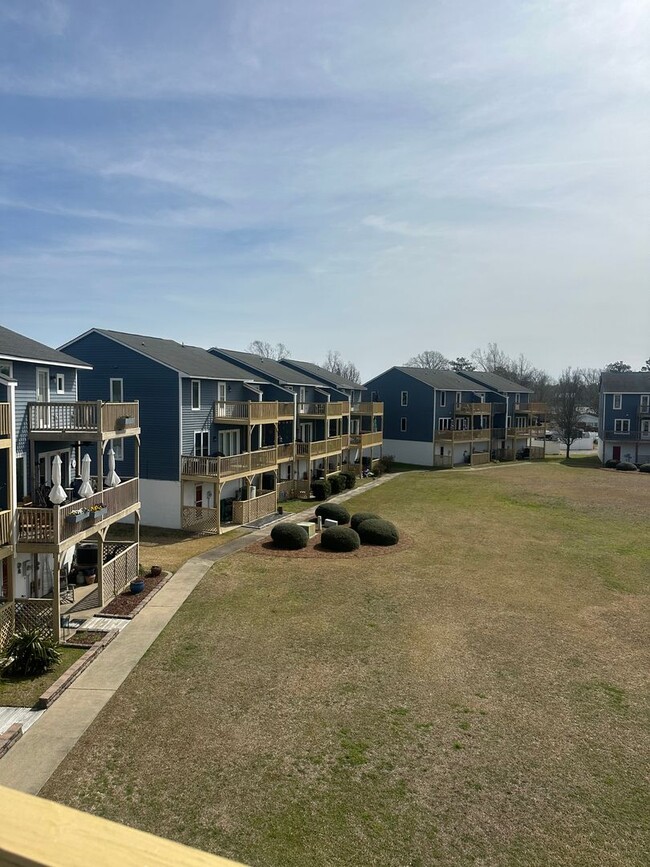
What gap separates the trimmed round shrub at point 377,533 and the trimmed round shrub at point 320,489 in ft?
42.1

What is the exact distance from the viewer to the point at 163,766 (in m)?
11.0

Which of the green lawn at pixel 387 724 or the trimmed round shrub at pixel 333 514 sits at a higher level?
the trimmed round shrub at pixel 333 514

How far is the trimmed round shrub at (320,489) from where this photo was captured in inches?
Result: 1674

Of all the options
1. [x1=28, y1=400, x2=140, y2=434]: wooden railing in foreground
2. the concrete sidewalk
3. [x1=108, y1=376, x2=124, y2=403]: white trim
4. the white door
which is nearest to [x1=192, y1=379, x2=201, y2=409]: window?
[x1=108, y1=376, x2=124, y2=403]: white trim

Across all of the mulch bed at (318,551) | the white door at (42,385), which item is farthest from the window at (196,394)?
the white door at (42,385)

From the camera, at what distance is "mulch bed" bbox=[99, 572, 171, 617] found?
1936 centimetres

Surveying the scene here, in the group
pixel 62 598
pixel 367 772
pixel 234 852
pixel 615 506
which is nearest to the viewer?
pixel 234 852

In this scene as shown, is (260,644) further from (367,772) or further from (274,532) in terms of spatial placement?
(274,532)

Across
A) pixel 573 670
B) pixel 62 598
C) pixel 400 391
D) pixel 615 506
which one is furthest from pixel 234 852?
pixel 400 391

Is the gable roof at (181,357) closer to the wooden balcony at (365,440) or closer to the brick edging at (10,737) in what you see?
the wooden balcony at (365,440)

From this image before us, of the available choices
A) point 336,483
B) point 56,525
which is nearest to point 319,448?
point 336,483

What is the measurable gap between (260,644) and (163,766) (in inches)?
234

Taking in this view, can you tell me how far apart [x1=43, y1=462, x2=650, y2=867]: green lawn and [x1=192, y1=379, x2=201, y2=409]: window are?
1156 centimetres

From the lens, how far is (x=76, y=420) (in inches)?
842
